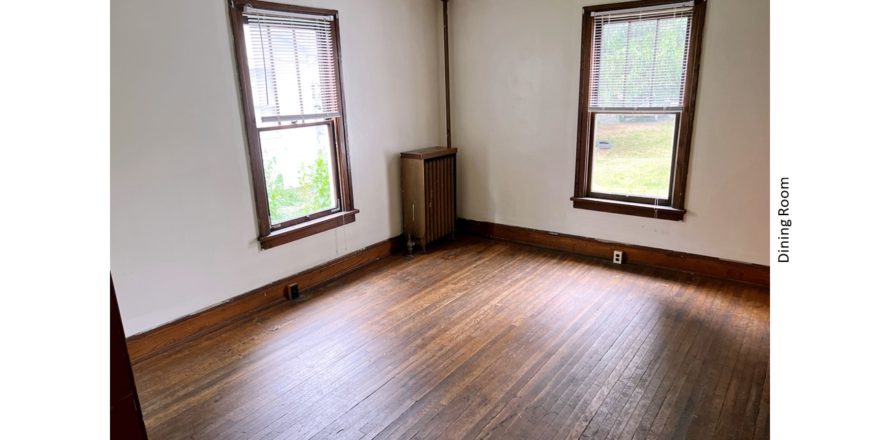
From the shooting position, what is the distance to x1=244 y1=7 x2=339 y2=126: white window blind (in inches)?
129

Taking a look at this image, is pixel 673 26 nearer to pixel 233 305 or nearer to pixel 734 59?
pixel 734 59

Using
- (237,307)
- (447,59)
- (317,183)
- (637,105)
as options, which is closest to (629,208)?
(637,105)

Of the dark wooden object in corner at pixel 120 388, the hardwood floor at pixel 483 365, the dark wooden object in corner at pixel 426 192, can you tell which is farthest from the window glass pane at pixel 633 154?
the dark wooden object in corner at pixel 120 388

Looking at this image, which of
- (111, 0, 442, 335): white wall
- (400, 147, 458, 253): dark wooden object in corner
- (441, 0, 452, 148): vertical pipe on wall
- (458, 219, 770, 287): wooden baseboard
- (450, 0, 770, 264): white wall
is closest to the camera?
(111, 0, 442, 335): white wall

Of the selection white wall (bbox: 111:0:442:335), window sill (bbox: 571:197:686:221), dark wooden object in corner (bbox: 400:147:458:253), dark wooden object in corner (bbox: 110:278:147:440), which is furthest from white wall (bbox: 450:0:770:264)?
dark wooden object in corner (bbox: 110:278:147:440)

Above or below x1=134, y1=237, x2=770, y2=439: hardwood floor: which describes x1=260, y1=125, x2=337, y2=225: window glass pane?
above

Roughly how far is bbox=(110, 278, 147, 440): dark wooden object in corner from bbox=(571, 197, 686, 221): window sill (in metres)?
3.89

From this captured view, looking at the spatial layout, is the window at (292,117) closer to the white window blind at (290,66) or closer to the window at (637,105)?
the white window blind at (290,66)

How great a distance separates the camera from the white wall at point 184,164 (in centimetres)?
268

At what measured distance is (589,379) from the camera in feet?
8.53

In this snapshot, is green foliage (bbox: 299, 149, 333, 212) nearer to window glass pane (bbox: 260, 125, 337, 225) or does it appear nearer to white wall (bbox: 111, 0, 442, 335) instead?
window glass pane (bbox: 260, 125, 337, 225)

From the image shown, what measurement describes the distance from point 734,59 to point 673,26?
1.71ft
